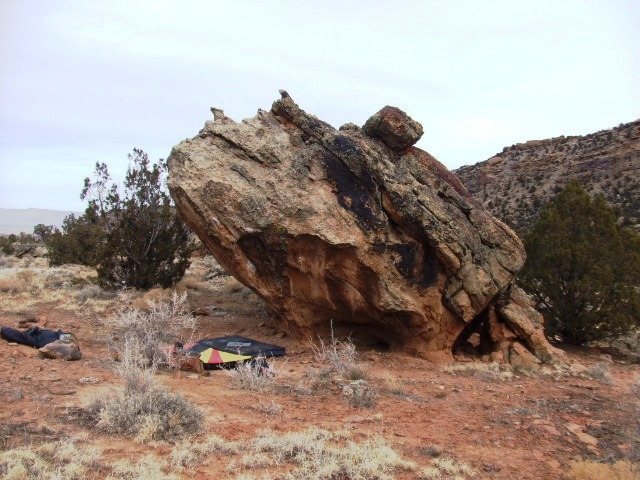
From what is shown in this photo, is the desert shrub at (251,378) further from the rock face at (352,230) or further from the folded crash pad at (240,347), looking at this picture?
the rock face at (352,230)

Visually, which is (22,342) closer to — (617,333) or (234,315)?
(234,315)

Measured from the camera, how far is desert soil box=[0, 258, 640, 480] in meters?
4.86

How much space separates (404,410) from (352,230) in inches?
138

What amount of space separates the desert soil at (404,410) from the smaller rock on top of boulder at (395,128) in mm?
4042

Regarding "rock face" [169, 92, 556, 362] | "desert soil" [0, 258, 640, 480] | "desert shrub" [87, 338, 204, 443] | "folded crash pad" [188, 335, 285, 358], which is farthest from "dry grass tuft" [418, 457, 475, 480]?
"rock face" [169, 92, 556, 362]

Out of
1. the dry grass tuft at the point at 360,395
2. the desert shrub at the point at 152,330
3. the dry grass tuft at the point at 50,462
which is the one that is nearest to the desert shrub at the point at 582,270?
the dry grass tuft at the point at 360,395

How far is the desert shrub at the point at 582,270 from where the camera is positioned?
35.9 ft

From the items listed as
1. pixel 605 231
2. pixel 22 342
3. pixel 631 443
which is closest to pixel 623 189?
pixel 605 231

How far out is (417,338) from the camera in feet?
31.2

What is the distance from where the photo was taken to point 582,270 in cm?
1127

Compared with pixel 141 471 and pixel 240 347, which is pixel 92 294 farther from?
pixel 141 471

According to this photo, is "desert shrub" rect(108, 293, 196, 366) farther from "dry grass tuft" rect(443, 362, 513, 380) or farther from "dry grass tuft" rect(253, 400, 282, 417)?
"dry grass tuft" rect(443, 362, 513, 380)

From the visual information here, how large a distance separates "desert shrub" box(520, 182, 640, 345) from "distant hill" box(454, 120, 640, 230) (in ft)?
50.7

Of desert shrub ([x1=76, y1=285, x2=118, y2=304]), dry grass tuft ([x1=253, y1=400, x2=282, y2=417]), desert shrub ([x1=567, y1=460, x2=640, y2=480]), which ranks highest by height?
desert shrub ([x1=76, y1=285, x2=118, y2=304])
